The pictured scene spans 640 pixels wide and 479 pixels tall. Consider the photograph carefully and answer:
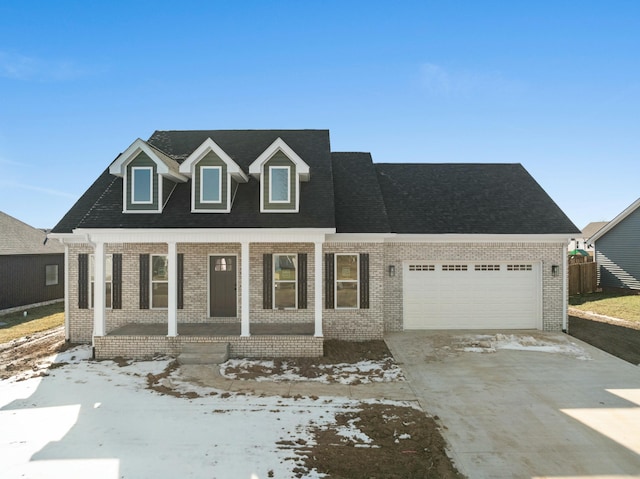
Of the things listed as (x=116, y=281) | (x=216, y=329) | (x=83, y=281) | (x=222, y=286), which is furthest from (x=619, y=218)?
(x=83, y=281)

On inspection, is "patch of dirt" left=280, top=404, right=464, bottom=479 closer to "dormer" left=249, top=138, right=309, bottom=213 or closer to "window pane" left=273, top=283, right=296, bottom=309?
"window pane" left=273, top=283, right=296, bottom=309

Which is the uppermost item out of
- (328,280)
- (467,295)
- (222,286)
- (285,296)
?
(328,280)

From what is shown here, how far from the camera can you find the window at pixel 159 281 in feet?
39.0

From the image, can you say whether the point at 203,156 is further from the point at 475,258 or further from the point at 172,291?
the point at 475,258

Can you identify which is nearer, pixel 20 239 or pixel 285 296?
pixel 285 296

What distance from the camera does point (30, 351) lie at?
10.8m

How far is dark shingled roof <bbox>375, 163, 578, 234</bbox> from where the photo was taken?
41.9ft

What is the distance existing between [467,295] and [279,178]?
796 centimetres

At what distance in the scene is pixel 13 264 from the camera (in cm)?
1830

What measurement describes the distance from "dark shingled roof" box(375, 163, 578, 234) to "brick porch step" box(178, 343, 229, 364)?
274 inches

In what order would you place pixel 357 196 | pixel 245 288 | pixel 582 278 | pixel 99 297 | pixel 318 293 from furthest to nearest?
pixel 582 278
pixel 357 196
pixel 99 297
pixel 245 288
pixel 318 293

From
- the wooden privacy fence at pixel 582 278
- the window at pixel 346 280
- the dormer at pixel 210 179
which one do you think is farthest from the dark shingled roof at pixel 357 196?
the wooden privacy fence at pixel 582 278

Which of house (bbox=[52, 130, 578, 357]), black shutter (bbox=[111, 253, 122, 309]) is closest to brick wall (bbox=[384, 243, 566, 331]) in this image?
house (bbox=[52, 130, 578, 357])

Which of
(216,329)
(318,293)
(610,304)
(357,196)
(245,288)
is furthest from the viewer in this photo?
(610,304)
